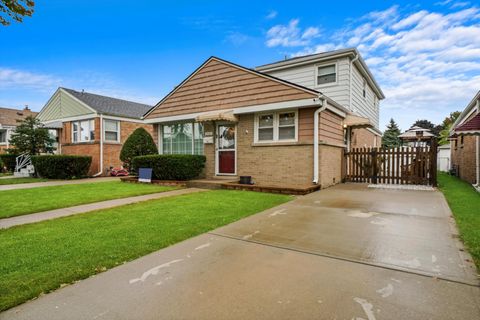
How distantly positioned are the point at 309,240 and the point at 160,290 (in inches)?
90.2

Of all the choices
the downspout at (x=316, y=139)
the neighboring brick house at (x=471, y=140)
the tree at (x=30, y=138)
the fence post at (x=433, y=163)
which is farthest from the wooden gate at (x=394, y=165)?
the tree at (x=30, y=138)

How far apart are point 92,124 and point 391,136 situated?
39.8m

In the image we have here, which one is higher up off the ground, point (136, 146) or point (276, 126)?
point (276, 126)

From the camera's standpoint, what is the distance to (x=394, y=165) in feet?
35.4

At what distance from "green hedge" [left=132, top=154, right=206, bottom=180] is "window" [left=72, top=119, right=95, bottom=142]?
7766mm

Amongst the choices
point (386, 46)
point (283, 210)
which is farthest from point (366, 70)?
point (283, 210)

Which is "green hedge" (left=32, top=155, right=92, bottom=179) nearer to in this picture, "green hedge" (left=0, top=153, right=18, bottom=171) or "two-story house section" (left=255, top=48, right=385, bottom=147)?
"green hedge" (left=0, top=153, right=18, bottom=171)

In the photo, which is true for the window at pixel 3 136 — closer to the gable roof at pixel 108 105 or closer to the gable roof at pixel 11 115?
the gable roof at pixel 11 115

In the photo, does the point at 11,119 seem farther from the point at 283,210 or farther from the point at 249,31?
the point at 283,210

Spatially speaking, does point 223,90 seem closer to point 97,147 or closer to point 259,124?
point 259,124

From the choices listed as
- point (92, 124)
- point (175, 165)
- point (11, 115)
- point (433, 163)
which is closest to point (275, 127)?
point (175, 165)

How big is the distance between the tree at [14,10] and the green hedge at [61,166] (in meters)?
12.1

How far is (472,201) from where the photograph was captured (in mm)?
6801

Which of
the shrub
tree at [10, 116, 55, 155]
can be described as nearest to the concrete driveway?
the shrub
